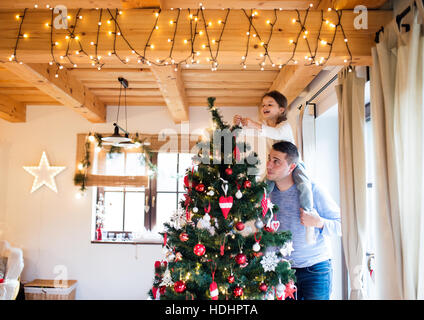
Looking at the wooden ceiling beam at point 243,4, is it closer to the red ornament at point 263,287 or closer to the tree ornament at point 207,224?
the tree ornament at point 207,224

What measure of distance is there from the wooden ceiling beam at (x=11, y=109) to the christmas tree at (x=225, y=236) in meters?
3.53

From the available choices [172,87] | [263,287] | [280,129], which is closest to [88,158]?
[172,87]

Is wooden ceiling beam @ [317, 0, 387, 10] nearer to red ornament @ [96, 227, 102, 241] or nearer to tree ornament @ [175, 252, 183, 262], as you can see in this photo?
tree ornament @ [175, 252, 183, 262]

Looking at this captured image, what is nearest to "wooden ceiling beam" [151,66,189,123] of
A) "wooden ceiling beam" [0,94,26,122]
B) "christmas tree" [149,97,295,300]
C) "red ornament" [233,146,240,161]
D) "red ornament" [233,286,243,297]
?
"christmas tree" [149,97,295,300]

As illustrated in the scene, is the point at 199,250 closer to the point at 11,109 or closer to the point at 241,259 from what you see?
the point at 241,259

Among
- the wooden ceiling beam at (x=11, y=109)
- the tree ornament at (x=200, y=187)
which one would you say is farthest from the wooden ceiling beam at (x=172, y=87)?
the wooden ceiling beam at (x=11, y=109)

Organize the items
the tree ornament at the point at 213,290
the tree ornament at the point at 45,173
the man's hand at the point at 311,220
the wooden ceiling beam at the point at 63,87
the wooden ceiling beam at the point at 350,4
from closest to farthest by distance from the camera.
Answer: the tree ornament at the point at 213,290, the man's hand at the point at 311,220, the wooden ceiling beam at the point at 350,4, the wooden ceiling beam at the point at 63,87, the tree ornament at the point at 45,173

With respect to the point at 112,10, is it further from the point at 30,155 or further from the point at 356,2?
the point at 30,155

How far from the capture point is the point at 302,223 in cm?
197

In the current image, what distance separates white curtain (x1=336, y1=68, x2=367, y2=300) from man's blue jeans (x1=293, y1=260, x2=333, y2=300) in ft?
0.61

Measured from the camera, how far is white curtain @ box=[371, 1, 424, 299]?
150cm

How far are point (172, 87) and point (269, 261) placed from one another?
1.97 meters

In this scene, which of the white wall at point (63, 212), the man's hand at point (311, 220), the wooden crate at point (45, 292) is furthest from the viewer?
the white wall at point (63, 212)

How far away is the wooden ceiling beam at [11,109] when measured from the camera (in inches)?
166
